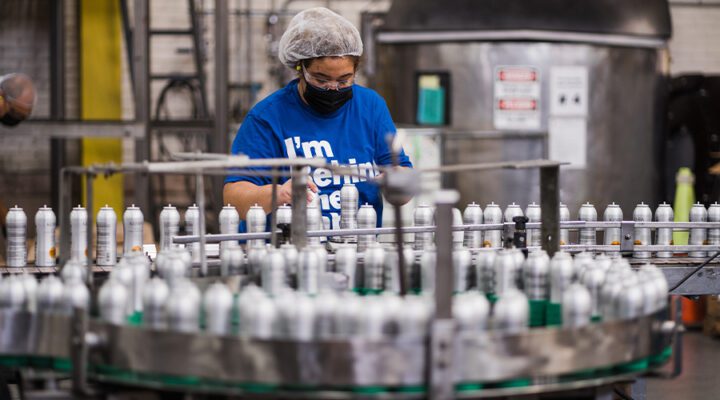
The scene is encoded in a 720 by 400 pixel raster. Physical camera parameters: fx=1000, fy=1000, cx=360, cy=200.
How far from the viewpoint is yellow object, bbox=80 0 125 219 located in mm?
8719

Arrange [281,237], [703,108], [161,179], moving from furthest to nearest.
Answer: [161,179] → [703,108] → [281,237]

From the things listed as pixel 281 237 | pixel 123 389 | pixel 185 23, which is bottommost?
pixel 123 389

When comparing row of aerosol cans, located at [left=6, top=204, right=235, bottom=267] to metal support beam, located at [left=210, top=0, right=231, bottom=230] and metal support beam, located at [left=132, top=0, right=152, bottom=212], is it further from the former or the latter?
metal support beam, located at [left=210, top=0, right=231, bottom=230]

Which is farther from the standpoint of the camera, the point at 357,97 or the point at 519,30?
the point at 519,30

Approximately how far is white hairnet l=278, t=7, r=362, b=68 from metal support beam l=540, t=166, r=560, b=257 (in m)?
0.85

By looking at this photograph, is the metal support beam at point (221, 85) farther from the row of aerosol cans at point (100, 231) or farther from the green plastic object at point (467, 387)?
the green plastic object at point (467, 387)

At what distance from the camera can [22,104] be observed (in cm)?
296

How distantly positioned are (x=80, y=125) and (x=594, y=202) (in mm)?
3429

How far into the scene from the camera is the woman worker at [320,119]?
9.86 ft

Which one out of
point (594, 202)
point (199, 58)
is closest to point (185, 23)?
point (199, 58)

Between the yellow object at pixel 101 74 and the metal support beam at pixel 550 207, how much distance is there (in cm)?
662

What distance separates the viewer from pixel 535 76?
6754 millimetres

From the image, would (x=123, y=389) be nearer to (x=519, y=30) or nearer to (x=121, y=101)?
(x=519, y=30)

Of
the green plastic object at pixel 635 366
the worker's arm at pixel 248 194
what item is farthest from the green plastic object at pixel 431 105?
Result: the green plastic object at pixel 635 366
